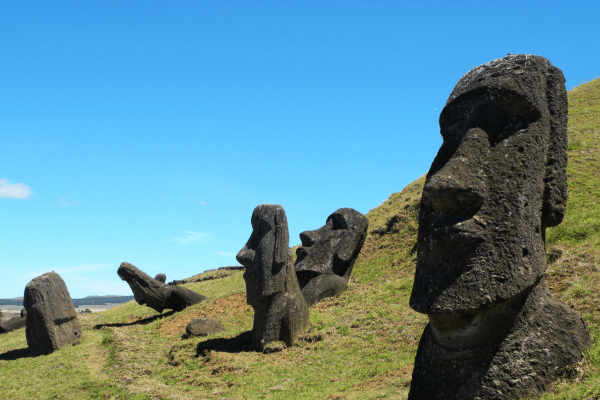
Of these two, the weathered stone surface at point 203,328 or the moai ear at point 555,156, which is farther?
the weathered stone surface at point 203,328

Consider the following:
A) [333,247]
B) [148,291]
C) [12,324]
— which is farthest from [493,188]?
[12,324]

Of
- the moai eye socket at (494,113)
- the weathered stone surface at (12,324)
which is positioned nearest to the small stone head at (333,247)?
the moai eye socket at (494,113)

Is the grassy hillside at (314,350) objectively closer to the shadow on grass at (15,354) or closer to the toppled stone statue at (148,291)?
the shadow on grass at (15,354)

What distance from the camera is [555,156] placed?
6.08 meters

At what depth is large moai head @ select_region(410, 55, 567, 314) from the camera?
516cm

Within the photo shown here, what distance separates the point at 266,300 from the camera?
43.3 feet

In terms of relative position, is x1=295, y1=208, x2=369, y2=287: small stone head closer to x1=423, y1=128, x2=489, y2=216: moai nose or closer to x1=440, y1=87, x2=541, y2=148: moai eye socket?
x1=440, y1=87, x2=541, y2=148: moai eye socket

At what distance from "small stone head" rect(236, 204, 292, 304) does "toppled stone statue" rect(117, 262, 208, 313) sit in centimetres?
809

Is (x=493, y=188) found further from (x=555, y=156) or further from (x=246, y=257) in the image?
(x=246, y=257)

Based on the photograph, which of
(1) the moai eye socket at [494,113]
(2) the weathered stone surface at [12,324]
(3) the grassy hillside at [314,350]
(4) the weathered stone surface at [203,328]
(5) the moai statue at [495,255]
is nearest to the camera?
(5) the moai statue at [495,255]

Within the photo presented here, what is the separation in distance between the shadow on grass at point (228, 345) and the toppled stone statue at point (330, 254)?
11.9ft

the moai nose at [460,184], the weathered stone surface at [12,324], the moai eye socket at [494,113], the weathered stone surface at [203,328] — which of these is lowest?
the weathered stone surface at [203,328]

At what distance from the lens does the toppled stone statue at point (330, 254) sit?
17.6 metres

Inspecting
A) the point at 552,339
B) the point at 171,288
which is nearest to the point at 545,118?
the point at 552,339
